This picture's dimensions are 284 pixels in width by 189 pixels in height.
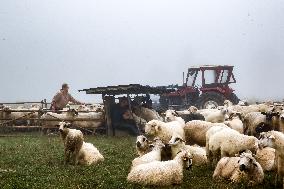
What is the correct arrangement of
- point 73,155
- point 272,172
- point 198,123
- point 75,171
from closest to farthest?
point 272,172
point 75,171
point 73,155
point 198,123

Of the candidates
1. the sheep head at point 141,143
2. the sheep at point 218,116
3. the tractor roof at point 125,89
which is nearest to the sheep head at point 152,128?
the sheep head at point 141,143

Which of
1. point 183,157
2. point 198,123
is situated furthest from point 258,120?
point 183,157

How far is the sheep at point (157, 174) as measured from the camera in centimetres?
741

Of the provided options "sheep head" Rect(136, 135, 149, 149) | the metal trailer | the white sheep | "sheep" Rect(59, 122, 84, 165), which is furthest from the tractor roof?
"sheep head" Rect(136, 135, 149, 149)

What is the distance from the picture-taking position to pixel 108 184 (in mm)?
7578

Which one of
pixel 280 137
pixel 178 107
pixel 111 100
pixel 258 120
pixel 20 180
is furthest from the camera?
pixel 178 107

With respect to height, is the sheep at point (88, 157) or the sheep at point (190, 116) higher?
the sheep at point (190, 116)

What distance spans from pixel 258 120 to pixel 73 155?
6124 mm

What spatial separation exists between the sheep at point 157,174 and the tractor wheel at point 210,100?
14.5 m

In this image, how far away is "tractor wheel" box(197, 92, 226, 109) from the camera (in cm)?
2207

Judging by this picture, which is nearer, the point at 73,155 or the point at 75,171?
the point at 75,171

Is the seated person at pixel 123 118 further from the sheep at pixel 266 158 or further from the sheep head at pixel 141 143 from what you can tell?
the sheep at pixel 266 158

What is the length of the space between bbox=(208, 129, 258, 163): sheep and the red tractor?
13319 millimetres

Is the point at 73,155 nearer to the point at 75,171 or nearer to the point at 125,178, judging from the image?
Answer: the point at 75,171
